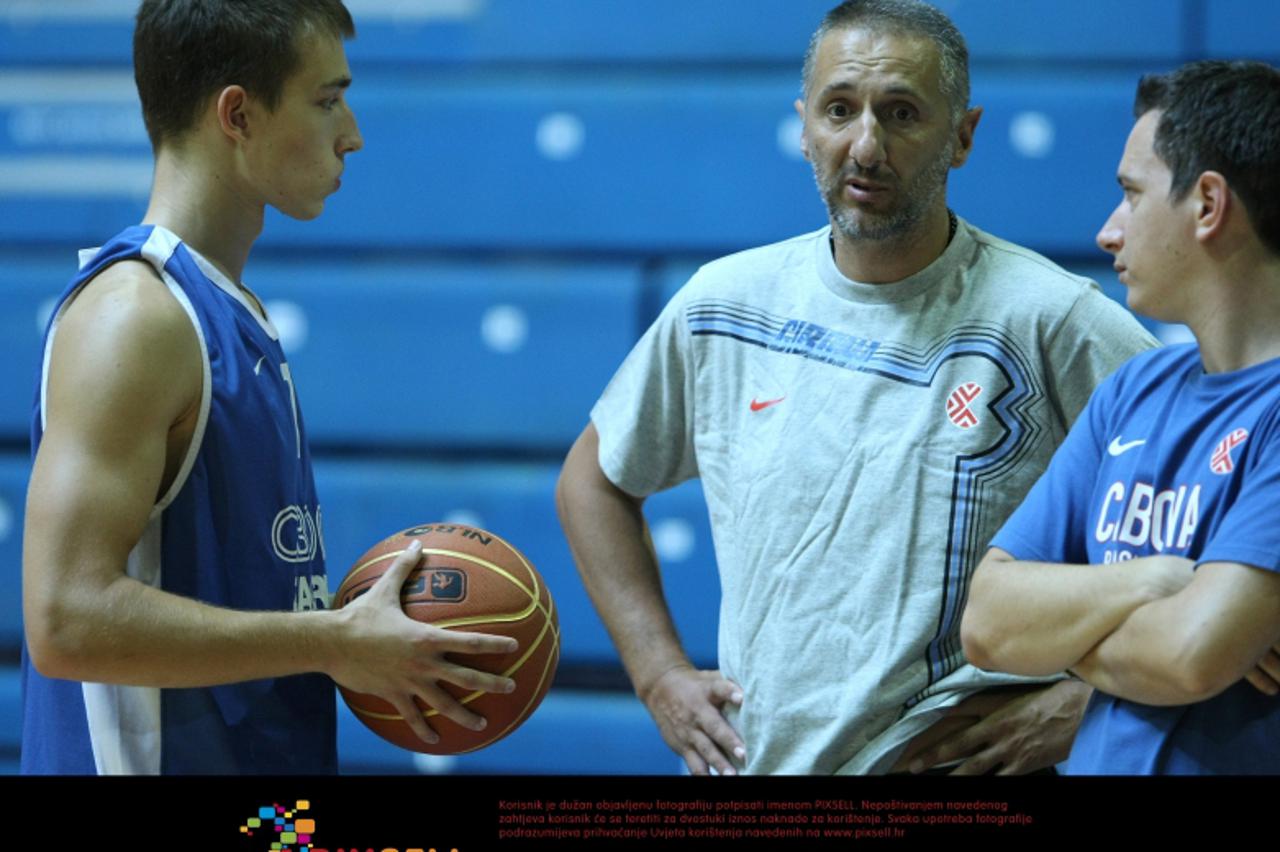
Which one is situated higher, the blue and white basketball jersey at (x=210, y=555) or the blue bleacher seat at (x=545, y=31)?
the blue bleacher seat at (x=545, y=31)

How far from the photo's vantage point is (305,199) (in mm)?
1825

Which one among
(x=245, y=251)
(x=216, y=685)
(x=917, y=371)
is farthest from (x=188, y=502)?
(x=917, y=371)

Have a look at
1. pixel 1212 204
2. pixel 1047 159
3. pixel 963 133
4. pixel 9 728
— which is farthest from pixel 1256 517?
pixel 9 728

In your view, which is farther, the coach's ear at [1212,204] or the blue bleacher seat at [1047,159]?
the blue bleacher seat at [1047,159]

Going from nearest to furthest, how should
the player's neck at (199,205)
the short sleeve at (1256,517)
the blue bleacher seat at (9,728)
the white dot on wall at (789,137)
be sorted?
the short sleeve at (1256,517) → the player's neck at (199,205) → the white dot on wall at (789,137) → the blue bleacher seat at (9,728)

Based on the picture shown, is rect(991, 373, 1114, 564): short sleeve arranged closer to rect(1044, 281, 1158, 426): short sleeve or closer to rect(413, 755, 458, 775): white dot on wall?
rect(1044, 281, 1158, 426): short sleeve

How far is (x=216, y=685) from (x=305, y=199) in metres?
0.61

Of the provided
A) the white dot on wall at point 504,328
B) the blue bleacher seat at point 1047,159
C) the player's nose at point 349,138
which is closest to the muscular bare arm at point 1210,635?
the player's nose at point 349,138

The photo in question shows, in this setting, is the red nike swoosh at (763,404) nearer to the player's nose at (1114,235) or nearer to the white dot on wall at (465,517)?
the player's nose at (1114,235)

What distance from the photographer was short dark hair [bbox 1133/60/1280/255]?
1521mm

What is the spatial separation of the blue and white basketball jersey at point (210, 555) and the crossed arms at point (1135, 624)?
0.81m

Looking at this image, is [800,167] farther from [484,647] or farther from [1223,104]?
[484,647]
